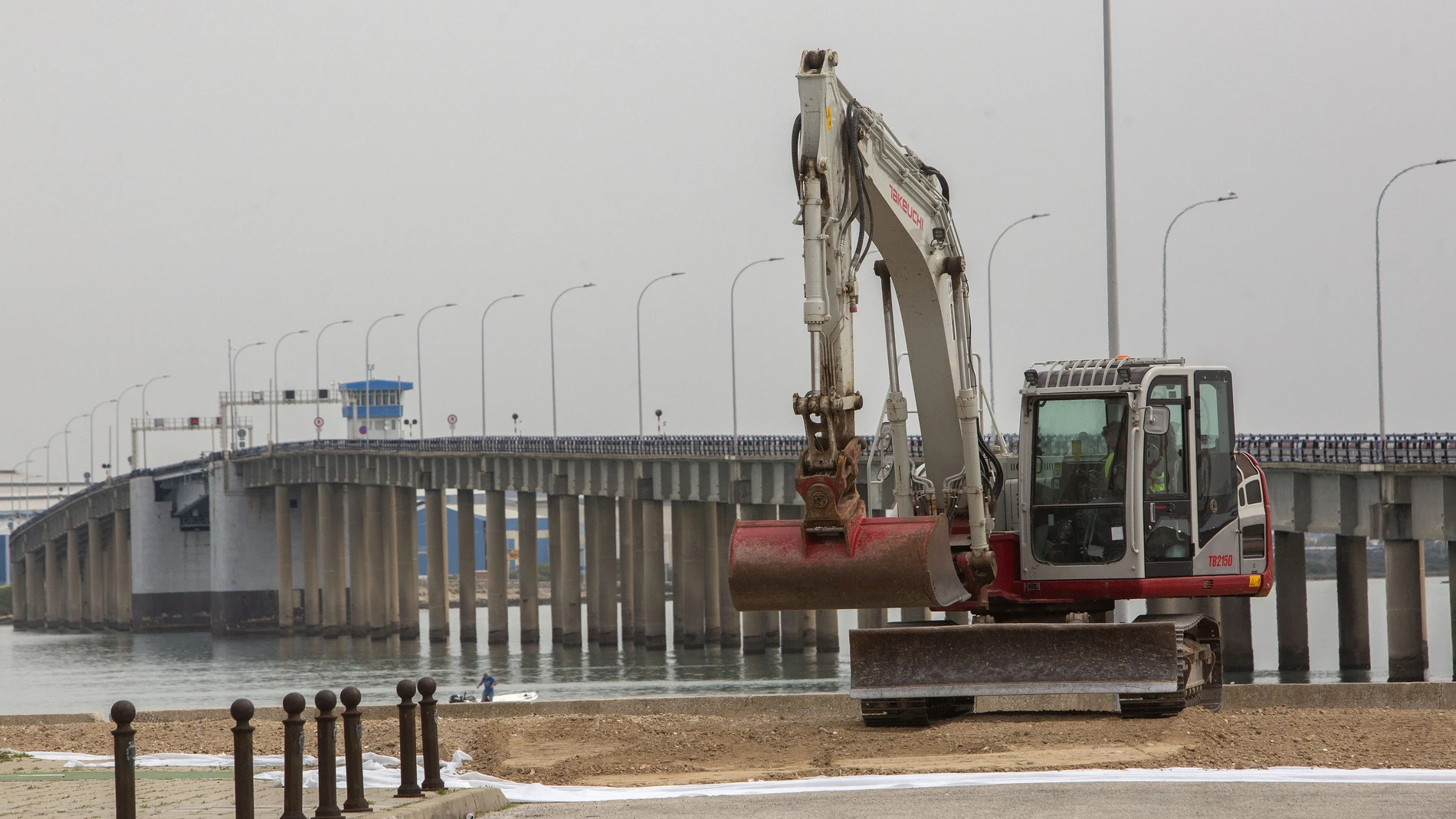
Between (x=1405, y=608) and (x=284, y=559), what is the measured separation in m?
80.9

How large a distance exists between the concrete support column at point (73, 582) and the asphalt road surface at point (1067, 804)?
136783mm

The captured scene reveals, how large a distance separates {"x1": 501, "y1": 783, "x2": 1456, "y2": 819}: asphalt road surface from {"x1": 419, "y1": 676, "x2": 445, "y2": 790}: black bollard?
673 millimetres

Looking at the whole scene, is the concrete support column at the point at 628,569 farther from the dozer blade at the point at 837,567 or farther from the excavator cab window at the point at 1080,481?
the dozer blade at the point at 837,567

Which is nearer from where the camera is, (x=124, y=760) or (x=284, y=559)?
(x=124, y=760)

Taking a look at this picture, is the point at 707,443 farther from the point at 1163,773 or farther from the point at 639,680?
the point at 1163,773

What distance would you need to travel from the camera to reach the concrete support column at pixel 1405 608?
46.6 metres

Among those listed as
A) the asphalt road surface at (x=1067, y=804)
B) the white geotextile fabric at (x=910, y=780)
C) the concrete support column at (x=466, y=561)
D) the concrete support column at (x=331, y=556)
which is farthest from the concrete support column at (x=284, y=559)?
the asphalt road surface at (x=1067, y=804)

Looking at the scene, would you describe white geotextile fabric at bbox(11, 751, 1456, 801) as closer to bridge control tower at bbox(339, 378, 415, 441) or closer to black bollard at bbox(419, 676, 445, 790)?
black bollard at bbox(419, 676, 445, 790)

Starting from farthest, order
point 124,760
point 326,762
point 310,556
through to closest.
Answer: point 310,556 < point 326,762 < point 124,760

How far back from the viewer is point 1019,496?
63.8ft

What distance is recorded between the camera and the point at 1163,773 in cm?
1430

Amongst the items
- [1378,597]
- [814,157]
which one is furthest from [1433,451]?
[1378,597]

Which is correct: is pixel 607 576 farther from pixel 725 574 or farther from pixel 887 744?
pixel 887 744

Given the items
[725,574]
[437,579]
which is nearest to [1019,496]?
[725,574]
